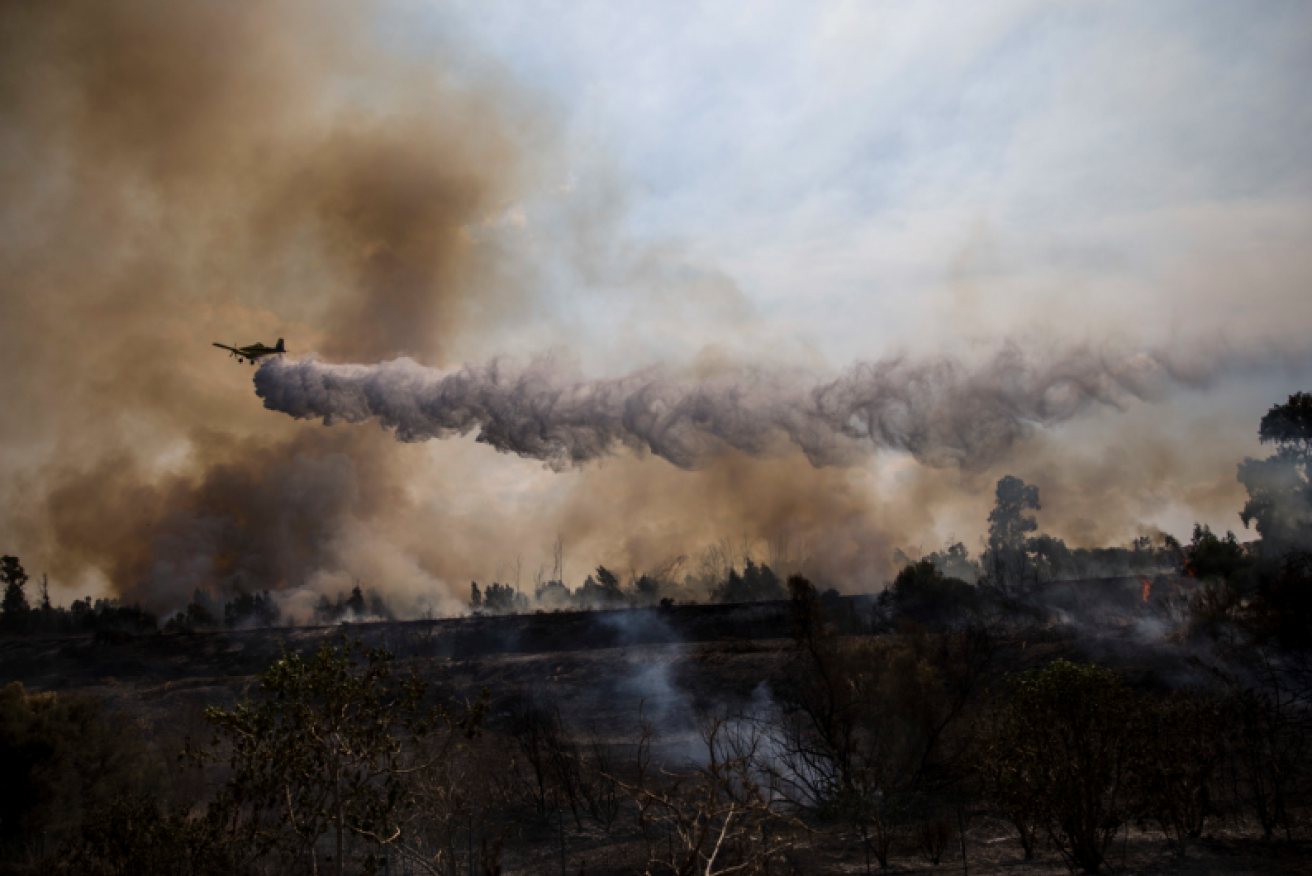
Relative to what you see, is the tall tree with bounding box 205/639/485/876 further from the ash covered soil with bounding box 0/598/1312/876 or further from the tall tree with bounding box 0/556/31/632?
the tall tree with bounding box 0/556/31/632

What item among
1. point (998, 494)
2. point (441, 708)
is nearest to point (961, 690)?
point (441, 708)

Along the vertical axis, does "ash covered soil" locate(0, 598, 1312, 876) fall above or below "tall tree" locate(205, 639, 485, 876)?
below

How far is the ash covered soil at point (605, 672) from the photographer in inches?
1054

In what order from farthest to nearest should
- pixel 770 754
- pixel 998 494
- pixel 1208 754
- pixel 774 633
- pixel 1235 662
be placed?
pixel 998 494, pixel 774 633, pixel 1235 662, pixel 770 754, pixel 1208 754

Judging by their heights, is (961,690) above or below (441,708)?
below

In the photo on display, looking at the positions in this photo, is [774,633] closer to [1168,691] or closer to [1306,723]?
[1168,691]

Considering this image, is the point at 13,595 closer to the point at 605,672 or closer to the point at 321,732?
the point at 605,672

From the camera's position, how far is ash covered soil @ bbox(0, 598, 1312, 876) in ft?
87.9

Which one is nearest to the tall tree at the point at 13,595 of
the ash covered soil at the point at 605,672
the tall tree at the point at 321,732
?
the ash covered soil at the point at 605,672

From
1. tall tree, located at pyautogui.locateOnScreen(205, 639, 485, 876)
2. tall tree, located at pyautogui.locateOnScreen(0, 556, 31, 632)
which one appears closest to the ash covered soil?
tall tree, located at pyautogui.locateOnScreen(205, 639, 485, 876)

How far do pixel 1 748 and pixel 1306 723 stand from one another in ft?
182

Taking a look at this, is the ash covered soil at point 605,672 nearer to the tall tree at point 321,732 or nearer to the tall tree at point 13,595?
the tall tree at point 321,732

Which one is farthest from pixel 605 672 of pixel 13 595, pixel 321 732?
pixel 13 595

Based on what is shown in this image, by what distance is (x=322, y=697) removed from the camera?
12797 millimetres
